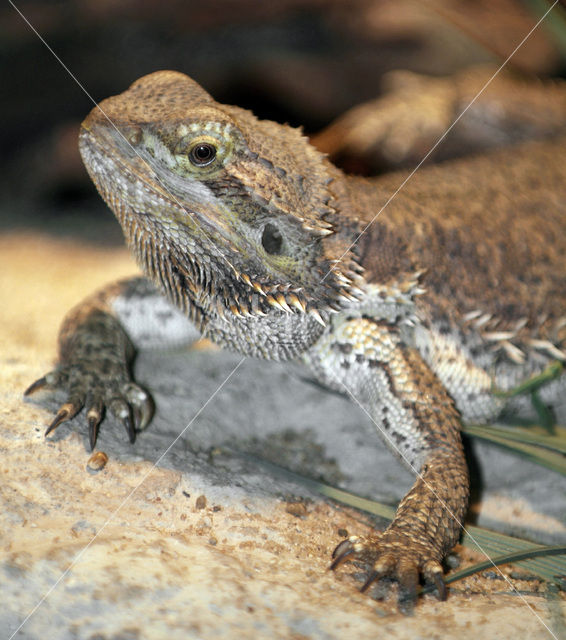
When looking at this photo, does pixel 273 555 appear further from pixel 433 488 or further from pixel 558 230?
pixel 558 230

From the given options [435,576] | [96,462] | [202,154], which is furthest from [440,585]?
[202,154]

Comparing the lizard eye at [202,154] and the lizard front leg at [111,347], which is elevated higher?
the lizard eye at [202,154]

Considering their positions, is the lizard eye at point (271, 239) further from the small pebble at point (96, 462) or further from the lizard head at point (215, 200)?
→ the small pebble at point (96, 462)

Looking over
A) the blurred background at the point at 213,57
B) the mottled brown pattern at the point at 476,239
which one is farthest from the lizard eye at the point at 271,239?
the blurred background at the point at 213,57

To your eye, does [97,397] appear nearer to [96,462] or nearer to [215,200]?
[96,462]

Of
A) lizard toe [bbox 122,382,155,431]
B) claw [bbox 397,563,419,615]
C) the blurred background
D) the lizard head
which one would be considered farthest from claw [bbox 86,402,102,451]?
the blurred background

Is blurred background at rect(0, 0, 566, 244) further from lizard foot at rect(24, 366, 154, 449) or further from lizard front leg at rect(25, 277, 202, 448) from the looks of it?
lizard foot at rect(24, 366, 154, 449)
